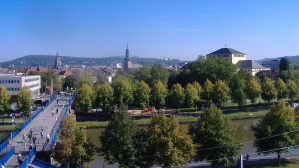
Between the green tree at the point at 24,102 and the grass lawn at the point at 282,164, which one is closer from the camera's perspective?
the grass lawn at the point at 282,164

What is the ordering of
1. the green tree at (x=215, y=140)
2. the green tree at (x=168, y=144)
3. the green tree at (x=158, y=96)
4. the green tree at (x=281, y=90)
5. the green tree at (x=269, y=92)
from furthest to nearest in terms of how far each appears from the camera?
1. the green tree at (x=281, y=90)
2. the green tree at (x=269, y=92)
3. the green tree at (x=158, y=96)
4. the green tree at (x=215, y=140)
5. the green tree at (x=168, y=144)

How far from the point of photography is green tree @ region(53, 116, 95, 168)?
40.0 feet

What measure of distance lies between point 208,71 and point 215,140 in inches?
1144

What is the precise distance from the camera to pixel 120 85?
1231 inches

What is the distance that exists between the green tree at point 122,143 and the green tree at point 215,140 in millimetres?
3145

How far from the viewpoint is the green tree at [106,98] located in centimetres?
2952

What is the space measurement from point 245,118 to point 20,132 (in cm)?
2409

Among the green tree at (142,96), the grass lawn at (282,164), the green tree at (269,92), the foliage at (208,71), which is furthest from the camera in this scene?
the foliage at (208,71)

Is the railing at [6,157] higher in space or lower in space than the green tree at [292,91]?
lower

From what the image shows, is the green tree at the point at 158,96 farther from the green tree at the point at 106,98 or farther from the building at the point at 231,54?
the building at the point at 231,54

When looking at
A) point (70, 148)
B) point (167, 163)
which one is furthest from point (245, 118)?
point (70, 148)

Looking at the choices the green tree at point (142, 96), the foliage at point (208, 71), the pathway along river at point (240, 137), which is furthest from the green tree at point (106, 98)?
the foliage at point (208, 71)

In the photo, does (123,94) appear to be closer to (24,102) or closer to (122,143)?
(24,102)

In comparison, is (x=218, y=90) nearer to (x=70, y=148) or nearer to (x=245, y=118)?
(x=245, y=118)
